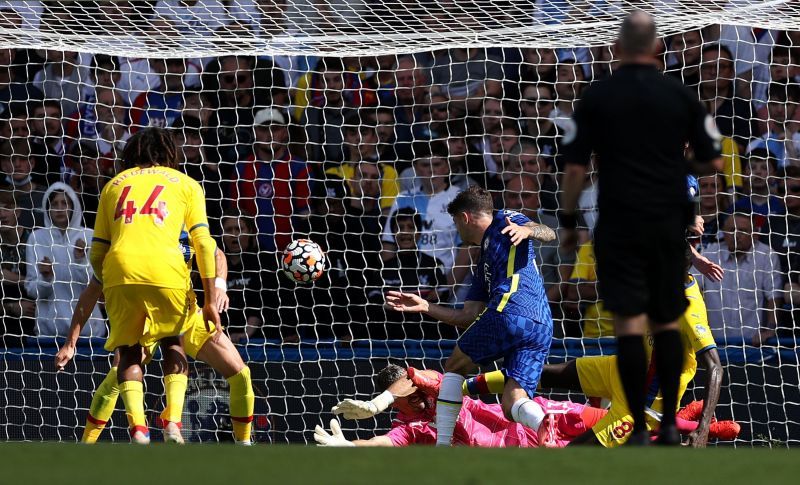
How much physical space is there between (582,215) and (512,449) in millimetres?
5689

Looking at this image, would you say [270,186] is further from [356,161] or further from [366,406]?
[366,406]

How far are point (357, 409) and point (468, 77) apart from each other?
3428 mm

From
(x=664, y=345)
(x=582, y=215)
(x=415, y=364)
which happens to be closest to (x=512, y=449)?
(x=664, y=345)

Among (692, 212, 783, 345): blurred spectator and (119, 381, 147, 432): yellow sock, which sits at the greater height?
(119, 381, 147, 432): yellow sock

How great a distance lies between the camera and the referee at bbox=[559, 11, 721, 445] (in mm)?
4328

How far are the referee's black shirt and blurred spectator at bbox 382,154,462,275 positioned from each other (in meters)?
5.01

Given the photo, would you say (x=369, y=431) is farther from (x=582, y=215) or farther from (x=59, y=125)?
(x=59, y=125)

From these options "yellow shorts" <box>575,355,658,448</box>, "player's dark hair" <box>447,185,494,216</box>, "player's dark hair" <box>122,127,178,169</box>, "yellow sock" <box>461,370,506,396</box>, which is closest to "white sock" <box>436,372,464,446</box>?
"yellow sock" <box>461,370,506,396</box>

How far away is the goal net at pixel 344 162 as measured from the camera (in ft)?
29.2

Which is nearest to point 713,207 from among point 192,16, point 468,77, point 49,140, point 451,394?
point 468,77

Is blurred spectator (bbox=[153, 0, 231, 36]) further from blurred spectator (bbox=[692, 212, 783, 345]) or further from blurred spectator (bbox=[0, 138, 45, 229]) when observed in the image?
blurred spectator (bbox=[692, 212, 783, 345])

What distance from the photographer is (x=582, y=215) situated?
30.7 ft

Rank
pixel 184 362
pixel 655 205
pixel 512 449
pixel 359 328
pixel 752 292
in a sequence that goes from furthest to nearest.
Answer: pixel 359 328
pixel 752 292
pixel 184 362
pixel 655 205
pixel 512 449

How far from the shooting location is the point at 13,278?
973cm
